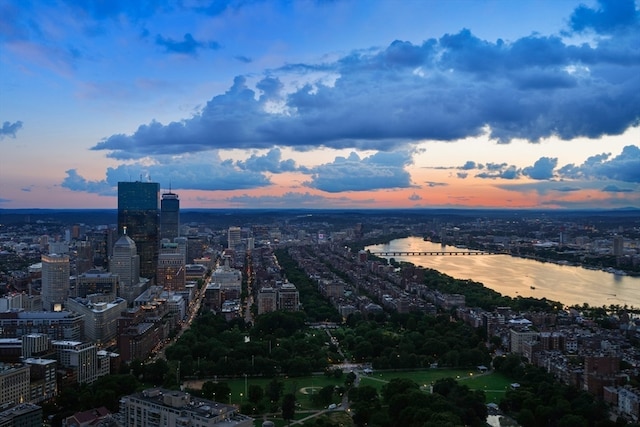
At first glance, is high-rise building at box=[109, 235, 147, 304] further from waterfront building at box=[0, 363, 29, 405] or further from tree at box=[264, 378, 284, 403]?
tree at box=[264, 378, 284, 403]

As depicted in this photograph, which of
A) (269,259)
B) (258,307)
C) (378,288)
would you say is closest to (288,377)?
(258,307)

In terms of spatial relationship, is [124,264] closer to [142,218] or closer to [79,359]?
[142,218]

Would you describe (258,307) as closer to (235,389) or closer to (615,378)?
(235,389)

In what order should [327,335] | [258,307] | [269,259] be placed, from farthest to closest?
1. [269,259]
2. [258,307]
3. [327,335]

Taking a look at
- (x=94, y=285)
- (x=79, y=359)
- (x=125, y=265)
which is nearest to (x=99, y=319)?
(x=79, y=359)

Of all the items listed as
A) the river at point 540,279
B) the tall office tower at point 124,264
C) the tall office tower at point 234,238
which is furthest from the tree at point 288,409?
the tall office tower at point 234,238

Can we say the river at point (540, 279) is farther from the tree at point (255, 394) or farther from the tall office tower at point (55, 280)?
the tall office tower at point (55, 280)
